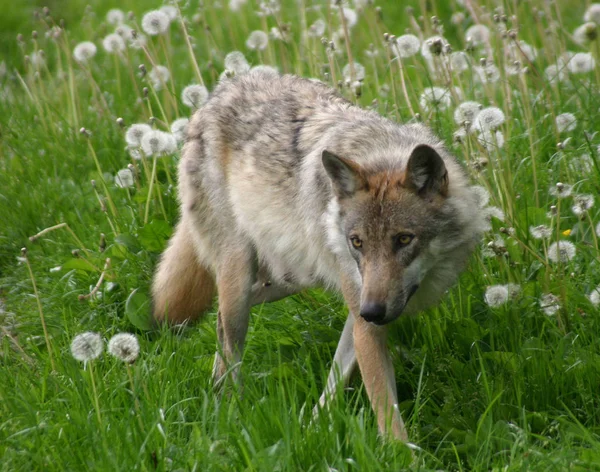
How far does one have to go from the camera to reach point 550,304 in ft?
14.0

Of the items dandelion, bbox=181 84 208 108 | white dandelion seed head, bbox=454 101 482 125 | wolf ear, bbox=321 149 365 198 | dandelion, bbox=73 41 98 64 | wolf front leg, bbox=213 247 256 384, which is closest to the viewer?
wolf ear, bbox=321 149 365 198

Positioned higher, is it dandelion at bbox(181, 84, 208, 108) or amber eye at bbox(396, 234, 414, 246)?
dandelion at bbox(181, 84, 208, 108)

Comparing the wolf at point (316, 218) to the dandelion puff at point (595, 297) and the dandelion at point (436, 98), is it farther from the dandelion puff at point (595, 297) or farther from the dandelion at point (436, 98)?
the dandelion at point (436, 98)

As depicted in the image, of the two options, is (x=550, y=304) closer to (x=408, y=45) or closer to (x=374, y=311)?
(x=374, y=311)

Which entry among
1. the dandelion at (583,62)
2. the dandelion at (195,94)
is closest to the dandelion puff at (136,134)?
the dandelion at (195,94)

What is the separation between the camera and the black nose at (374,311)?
3.50 m

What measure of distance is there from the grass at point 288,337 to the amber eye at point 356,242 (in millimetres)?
592

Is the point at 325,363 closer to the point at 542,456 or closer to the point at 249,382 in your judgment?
the point at 249,382

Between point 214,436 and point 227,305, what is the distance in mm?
1281

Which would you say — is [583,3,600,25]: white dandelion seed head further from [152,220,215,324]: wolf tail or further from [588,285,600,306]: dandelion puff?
[152,220,215,324]: wolf tail

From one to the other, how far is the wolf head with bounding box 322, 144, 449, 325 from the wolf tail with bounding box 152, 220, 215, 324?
1.30 m

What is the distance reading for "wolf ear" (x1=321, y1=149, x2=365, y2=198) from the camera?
3740mm

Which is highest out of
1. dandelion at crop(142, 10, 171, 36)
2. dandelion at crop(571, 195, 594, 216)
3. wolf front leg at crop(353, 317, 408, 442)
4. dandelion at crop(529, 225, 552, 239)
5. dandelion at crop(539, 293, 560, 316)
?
dandelion at crop(142, 10, 171, 36)

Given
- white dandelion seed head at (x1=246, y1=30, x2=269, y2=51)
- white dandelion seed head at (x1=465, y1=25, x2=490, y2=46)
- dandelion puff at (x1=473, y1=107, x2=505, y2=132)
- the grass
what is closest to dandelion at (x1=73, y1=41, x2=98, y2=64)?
the grass
